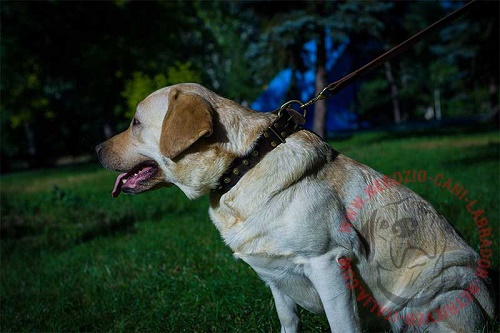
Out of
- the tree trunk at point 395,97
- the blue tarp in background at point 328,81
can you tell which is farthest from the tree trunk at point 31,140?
the tree trunk at point 395,97

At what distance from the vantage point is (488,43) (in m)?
22.5

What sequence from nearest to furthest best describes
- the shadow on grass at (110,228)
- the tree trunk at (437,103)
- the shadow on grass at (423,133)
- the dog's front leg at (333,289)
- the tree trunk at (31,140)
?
the dog's front leg at (333,289) → the shadow on grass at (110,228) → the shadow on grass at (423,133) → the tree trunk at (31,140) → the tree trunk at (437,103)

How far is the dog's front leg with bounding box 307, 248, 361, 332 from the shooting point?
2723mm

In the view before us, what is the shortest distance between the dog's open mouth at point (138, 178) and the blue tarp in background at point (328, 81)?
616 inches

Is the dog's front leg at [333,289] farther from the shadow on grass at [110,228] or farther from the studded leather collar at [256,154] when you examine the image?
the shadow on grass at [110,228]

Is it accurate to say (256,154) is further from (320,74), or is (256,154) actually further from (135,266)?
(320,74)

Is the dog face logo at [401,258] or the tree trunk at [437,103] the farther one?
the tree trunk at [437,103]

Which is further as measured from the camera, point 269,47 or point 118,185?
point 269,47

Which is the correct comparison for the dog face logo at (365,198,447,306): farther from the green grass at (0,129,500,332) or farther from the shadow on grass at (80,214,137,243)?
the shadow on grass at (80,214,137,243)

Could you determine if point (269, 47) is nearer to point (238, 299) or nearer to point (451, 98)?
point (238, 299)

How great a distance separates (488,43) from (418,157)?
1286cm

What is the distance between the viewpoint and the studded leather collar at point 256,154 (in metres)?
2.90

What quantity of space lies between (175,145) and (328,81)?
22.3 metres

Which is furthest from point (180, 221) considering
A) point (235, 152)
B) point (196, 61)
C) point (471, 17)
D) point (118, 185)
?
point (196, 61)
